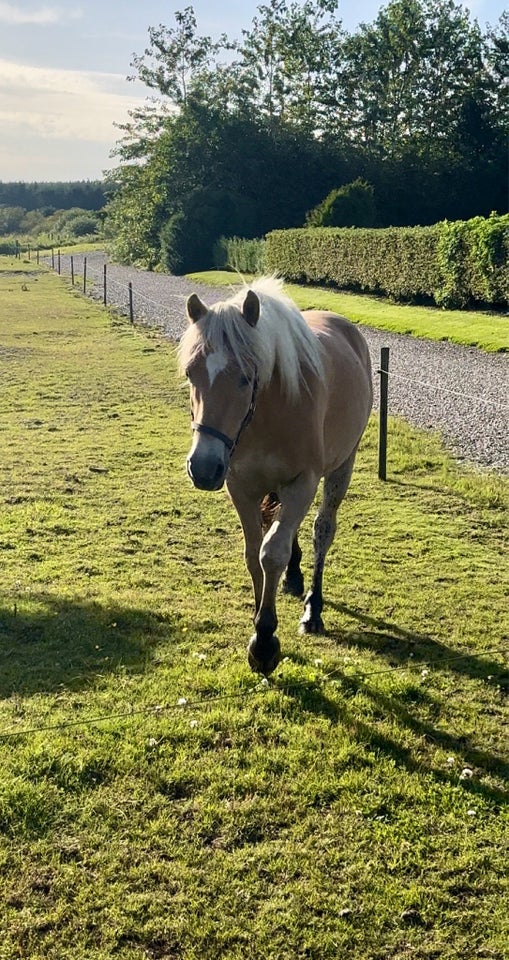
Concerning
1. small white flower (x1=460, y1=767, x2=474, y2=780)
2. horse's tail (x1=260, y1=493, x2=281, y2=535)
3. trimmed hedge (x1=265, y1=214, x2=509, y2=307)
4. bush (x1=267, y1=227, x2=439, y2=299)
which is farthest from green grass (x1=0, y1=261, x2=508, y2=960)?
bush (x1=267, y1=227, x2=439, y2=299)

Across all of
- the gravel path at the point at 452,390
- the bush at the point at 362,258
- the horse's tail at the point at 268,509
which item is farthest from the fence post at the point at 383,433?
the bush at the point at 362,258

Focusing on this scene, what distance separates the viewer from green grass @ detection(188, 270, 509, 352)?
63.6ft

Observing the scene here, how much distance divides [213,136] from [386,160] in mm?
12237

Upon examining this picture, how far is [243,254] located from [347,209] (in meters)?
7.28

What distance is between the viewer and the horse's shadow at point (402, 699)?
3801 mm

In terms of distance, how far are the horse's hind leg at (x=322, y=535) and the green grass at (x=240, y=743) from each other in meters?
0.16

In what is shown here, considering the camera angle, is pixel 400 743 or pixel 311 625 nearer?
pixel 400 743

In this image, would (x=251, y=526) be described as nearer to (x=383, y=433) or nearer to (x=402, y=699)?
(x=402, y=699)

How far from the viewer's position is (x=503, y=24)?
55406mm

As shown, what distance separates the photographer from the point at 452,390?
14258 mm

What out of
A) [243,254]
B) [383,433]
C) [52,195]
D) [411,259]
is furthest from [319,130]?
[52,195]

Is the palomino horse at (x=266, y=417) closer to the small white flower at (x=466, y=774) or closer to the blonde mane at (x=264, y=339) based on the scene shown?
the blonde mane at (x=264, y=339)

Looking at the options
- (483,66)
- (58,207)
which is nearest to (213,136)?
(483,66)

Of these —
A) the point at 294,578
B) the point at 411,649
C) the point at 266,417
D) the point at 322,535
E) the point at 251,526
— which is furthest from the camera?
the point at 294,578
